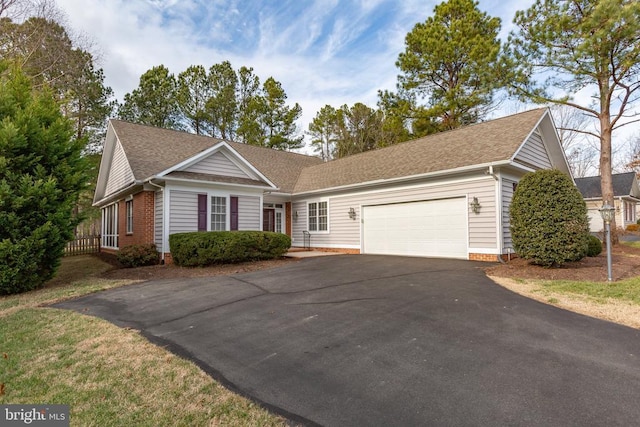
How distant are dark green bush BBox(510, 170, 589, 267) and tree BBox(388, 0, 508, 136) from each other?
13527 millimetres

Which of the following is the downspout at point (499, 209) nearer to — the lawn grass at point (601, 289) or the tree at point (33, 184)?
the lawn grass at point (601, 289)

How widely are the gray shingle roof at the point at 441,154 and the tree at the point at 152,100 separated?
17061 millimetres

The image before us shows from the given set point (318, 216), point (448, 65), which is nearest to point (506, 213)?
point (318, 216)

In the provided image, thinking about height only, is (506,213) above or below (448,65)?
below

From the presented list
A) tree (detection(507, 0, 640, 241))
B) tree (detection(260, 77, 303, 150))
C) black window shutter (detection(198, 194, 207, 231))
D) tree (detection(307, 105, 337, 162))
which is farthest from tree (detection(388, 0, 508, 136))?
black window shutter (detection(198, 194, 207, 231))

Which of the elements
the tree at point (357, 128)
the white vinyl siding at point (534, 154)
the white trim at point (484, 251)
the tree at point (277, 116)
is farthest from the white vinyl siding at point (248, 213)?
the tree at point (357, 128)

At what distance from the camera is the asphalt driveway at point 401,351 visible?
103 inches

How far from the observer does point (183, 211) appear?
11680 mm

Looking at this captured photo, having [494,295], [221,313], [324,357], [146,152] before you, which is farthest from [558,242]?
[146,152]

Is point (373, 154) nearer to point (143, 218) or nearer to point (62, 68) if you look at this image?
point (143, 218)

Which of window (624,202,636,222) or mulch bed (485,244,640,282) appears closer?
mulch bed (485,244,640,282)

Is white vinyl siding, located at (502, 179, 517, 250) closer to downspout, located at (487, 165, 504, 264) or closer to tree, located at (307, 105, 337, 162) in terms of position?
downspout, located at (487, 165, 504, 264)

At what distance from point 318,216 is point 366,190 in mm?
3230

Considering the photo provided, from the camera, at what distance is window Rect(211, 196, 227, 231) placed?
1246cm
